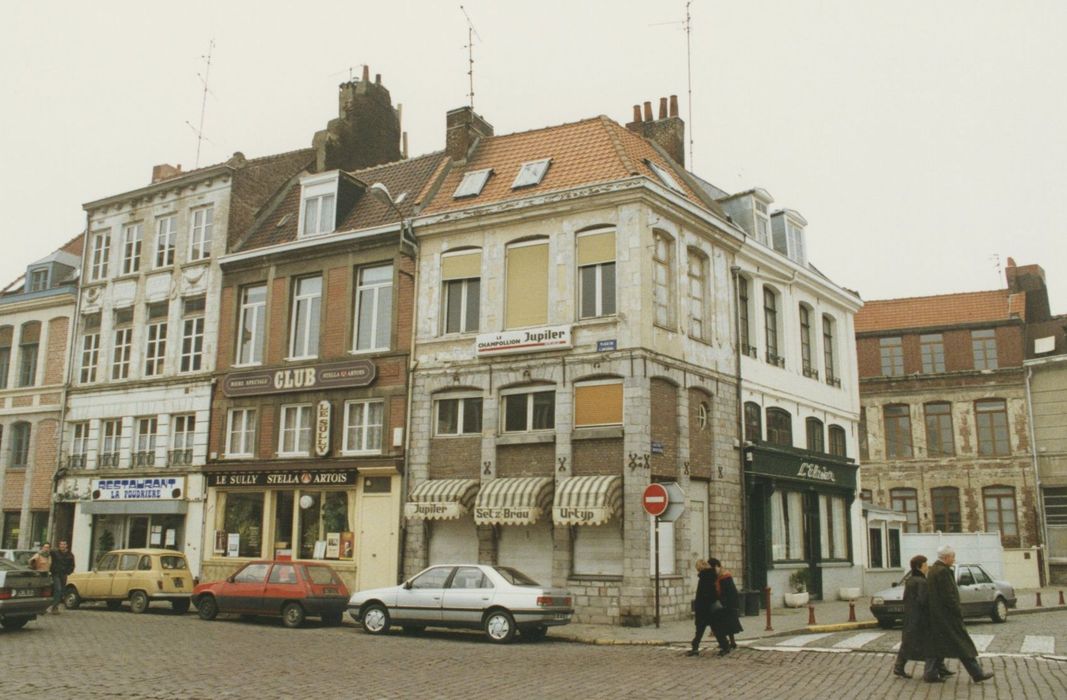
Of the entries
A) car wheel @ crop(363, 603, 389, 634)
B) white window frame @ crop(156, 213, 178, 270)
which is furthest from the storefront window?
car wheel @ crop(363, 603, 389, 634)

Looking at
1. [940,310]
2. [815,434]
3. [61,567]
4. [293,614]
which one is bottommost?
[293,614]

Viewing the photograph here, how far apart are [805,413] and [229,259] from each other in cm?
1700

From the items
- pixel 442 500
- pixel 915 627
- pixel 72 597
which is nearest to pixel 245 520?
pixel 72 597

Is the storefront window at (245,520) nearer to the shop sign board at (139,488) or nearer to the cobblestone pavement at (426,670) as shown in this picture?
the shop sign board at (139,488)

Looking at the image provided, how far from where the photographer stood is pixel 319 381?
25406 millimetres

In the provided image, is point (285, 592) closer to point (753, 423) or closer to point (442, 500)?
point (442, 500)

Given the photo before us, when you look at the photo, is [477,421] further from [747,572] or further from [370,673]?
[370,673]

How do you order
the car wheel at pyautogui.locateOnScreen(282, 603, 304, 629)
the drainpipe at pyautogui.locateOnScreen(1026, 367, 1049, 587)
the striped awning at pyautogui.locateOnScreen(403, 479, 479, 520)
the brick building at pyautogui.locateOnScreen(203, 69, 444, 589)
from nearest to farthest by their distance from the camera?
the car wheel at pyautogui.locateOnScreen(282, 603, 304, 629) → the striped awning at pyautogui.locateOnScreen(403, 479, 479, 520) → the brick building at pyautogui.locateOnScreen(203, 69, 444, 589) → the drainpipe at pyautogui.locateOnScreen(1026, 367, 1049, 587)

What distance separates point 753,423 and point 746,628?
6806 mm

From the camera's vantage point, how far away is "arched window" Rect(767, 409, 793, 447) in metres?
25.9

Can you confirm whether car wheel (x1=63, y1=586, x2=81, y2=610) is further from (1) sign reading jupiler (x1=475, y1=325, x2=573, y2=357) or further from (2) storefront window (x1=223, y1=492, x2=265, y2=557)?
(1) sign reading jupiler (x1=475, y1=325, x2=573, y2=357)

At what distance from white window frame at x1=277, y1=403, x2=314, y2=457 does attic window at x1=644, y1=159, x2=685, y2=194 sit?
35.1 ft

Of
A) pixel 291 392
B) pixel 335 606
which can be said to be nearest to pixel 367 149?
pixel 291 392

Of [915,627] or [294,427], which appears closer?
[915,627]
